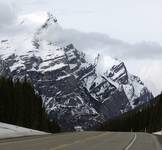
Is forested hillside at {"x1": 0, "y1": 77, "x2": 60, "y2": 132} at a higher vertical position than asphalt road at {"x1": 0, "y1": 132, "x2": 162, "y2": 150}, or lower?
higher

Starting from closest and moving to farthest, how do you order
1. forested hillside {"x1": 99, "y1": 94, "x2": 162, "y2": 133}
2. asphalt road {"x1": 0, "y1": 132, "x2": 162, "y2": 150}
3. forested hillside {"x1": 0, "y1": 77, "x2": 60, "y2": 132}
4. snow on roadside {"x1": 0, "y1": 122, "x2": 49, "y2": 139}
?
1. asphalt road {"x1": 0, "y1": 132, "x2": 162, "y2": 150}
2. snow on roadside {"x1": 0, "y1": 122, "x2": 49, "y2": 139}
3. forested hillside {"x1": 0, "y1": 77, "x2": 60, "y2": 132}
4. forested hillside {"x1": 99, "y1": 94, "x2": 162, "y2": 133}

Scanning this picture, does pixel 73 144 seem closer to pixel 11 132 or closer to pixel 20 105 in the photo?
pixel 11 132

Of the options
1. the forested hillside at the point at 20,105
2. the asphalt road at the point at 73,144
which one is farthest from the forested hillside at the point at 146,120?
the asphalt road at the point at 73,144

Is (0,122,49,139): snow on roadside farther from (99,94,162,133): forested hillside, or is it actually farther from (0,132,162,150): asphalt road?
(99,94,162,133): forested hillside

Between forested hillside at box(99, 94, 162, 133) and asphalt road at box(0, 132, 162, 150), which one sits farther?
forested hillside at box(99, 94, 162, 133)

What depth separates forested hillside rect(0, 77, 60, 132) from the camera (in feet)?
325

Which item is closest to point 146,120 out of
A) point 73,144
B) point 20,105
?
point 20,105

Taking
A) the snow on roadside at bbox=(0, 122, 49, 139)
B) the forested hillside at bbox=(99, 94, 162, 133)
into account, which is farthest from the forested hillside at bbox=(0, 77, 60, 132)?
the snow on roadside at bbox=(0, 122, 49, 139)

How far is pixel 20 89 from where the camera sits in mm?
107562

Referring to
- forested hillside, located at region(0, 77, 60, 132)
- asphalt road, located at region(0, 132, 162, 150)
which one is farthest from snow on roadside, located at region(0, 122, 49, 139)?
forested hillside, located at region(0, 77, 60, 132)

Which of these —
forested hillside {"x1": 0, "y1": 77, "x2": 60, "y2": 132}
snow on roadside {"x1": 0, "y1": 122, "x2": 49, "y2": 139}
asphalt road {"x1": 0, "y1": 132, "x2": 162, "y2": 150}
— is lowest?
asphalt road {"x1": 0, "y1": 132, "x2": 162, "y2": 150}

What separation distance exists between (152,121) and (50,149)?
128307 millimetres

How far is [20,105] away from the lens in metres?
105

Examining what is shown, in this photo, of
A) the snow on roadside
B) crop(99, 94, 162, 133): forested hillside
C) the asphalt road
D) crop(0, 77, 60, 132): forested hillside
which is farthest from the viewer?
crop(99, 94, 162, 133): forested hillside
